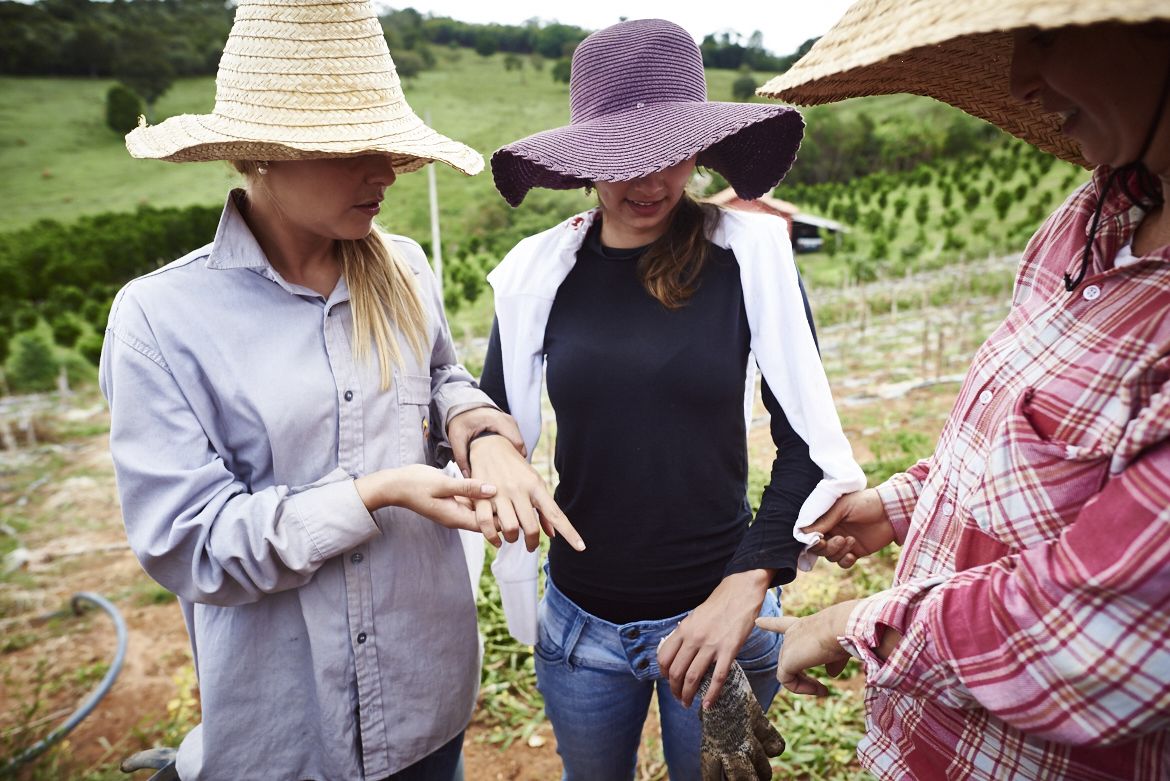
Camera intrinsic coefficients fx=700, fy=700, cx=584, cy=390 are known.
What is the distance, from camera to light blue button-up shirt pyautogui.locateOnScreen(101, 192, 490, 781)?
1246 millimetres

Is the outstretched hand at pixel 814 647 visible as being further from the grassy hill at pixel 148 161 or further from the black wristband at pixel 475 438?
the grassy hill at pixel 148 161

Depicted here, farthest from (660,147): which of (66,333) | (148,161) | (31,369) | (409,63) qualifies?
(409,63)

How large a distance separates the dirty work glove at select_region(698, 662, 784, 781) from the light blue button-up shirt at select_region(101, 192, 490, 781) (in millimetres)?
588

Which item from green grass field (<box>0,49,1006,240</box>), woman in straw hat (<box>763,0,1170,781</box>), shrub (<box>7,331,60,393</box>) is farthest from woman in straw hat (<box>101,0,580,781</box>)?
green grass field (<box>0,49,1006,240</box>)

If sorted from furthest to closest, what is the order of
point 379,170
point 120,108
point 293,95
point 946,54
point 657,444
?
1. point 120,108
2. point 657,444
3. point 379,170
4. point 293,95
5. point 946,54

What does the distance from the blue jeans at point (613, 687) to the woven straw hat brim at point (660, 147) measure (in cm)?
102

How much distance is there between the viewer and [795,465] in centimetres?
155

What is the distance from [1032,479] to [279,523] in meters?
1.20

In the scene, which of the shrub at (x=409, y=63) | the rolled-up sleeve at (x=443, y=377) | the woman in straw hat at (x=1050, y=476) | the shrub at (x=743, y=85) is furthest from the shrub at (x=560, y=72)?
the woman in straw hat at (x=1050, y=476)

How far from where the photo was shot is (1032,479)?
896mm

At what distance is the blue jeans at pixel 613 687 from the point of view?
1.62 m

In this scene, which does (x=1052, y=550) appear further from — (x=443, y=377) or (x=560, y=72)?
(x=560, y=72)

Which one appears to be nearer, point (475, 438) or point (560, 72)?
point (475, 438)

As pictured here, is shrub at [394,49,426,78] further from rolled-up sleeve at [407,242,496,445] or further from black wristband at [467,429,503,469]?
black wristband at [467,429,503,469]
